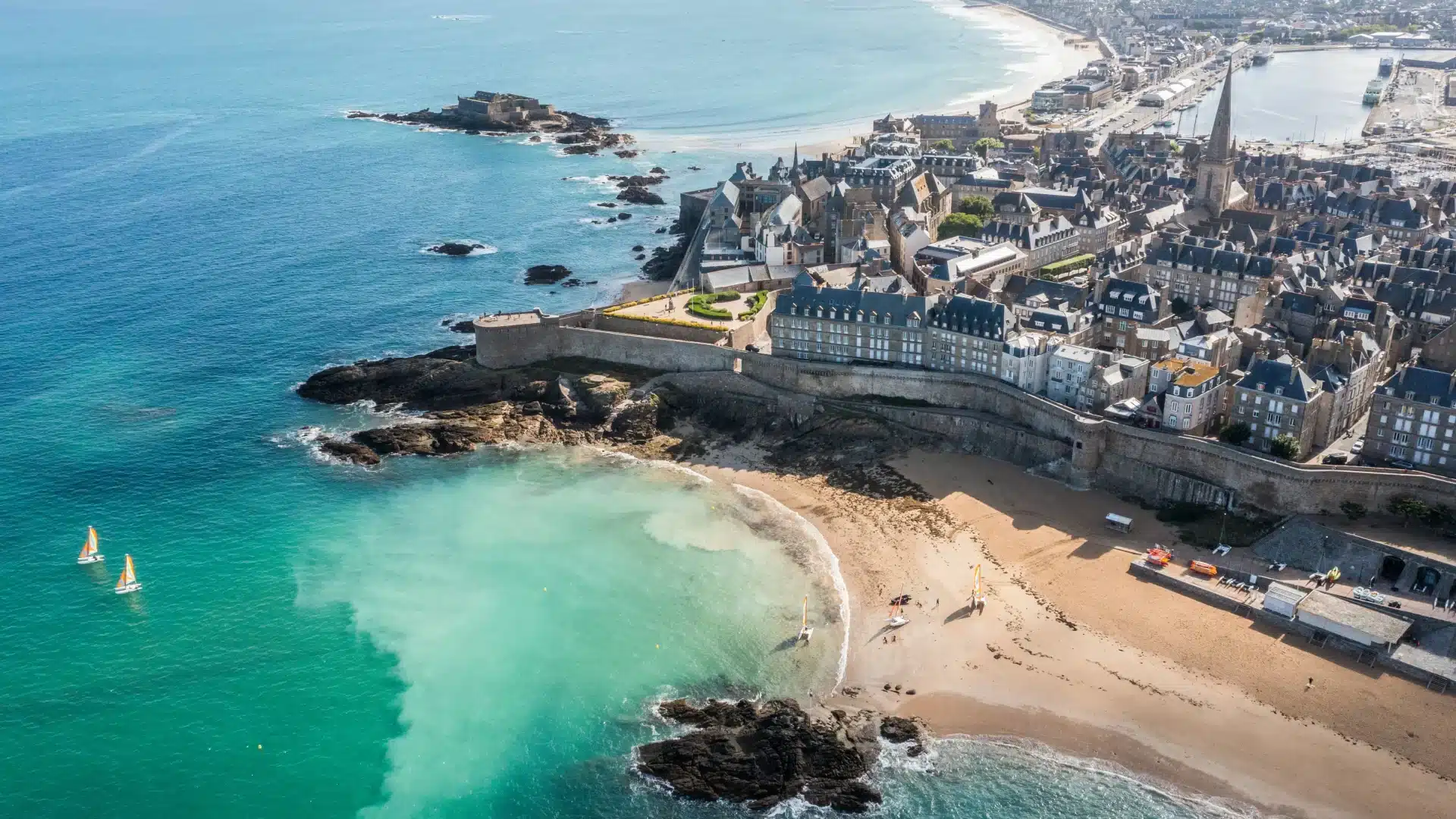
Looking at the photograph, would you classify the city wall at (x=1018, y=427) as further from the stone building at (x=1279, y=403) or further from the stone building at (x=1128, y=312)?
the stone building at (x=1128, y=312)

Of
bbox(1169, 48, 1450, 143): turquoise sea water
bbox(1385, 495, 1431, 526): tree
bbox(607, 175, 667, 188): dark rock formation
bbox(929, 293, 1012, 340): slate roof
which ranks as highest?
bbox(1169, 48, 1450, 143): turquoise sea water

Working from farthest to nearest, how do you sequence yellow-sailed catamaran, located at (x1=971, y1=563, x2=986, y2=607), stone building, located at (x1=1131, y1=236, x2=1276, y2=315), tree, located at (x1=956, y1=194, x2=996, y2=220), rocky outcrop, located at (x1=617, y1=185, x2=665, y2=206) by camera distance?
rocky outcrop, located at (x1=617, y1=185, x2=665, y2=206), tree, located at (x1=956, y1=194, x2=996, y2=220), stone building, located at (x1=1131, y1=236, x2=1276, y2=315), yellow-sailed catamaran, located at (x1=971, y1=563, x2=986, y2=607)

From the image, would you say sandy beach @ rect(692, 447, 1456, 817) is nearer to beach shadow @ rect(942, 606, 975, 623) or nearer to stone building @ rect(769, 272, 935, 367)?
beach shadow @ rect(942, 606, 975, 623)

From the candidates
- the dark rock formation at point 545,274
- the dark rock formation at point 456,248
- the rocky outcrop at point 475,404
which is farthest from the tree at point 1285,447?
the dark rock formation at point 456,248

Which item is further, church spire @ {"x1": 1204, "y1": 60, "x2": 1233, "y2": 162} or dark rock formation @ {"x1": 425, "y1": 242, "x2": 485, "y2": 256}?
dark rock formation @ {"x1": 425, "y1": 242, "x2": 485, "y2": 256}

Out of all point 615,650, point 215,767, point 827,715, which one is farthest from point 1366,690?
point 215,767

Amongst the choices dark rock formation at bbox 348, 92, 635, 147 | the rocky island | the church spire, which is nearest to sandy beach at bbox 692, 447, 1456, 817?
the church spire

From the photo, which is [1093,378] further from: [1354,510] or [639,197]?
[639,197]
